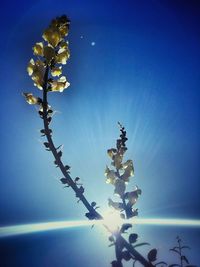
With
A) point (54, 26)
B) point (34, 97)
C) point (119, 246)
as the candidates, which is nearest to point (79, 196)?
point (119, 246)

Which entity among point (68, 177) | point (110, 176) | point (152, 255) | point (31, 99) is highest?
point (31, 99)

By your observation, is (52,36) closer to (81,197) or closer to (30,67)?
(30,67)

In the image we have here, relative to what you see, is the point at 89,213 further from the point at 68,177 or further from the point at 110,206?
the point at 110,206

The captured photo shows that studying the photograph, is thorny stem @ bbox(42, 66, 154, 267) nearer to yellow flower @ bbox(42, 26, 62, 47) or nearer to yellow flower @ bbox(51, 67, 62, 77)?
yellow flower @ bbox(51, 67, 62, 77)

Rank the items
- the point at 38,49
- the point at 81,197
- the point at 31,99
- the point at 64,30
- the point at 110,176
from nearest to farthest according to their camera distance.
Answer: the point at 81,197 → the point at 31,99 → the point at 38,49 → the point at 64,30 → the point at 110,176

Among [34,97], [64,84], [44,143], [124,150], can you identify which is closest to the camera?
[44,143]

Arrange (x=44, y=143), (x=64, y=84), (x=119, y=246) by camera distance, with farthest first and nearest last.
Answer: (x=64, y=84), (x=44, y=143), (x=119, y=246)

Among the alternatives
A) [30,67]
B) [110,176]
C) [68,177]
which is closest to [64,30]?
[30,67]
